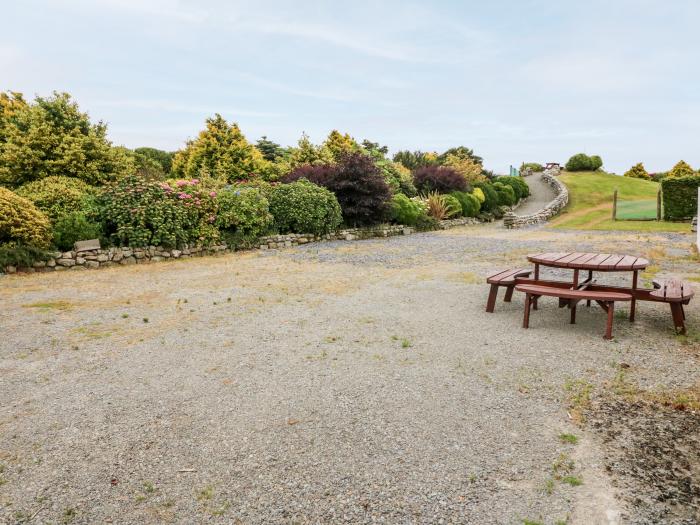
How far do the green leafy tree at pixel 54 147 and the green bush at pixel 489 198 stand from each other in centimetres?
1858

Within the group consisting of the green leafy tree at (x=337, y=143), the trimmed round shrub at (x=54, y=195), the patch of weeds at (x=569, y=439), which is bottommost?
the patch of weeds at (x=569, y=439)

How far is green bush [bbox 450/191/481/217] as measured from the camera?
2149 centimetres

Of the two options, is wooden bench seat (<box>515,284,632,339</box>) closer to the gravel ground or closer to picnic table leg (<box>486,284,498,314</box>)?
the gravel ground

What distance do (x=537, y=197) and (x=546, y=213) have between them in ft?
28.2

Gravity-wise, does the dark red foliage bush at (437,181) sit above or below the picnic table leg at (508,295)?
above

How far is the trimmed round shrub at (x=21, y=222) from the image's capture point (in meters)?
8.49

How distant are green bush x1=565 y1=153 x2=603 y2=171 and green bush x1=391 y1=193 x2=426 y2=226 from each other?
29354mm

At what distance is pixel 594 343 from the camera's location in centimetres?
455

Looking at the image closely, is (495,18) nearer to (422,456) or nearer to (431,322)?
(431,322)

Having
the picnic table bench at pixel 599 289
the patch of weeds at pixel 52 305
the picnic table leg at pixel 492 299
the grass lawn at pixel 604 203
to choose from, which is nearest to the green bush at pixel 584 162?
the grass lawn at pixel 604 203

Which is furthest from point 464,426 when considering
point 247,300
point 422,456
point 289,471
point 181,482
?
point 247,300

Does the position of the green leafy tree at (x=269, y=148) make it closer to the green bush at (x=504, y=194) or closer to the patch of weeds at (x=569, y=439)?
the green bush at (x=504, y=194)

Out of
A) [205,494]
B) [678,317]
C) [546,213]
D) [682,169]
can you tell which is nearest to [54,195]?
[205,494]

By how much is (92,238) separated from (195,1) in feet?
18.9
